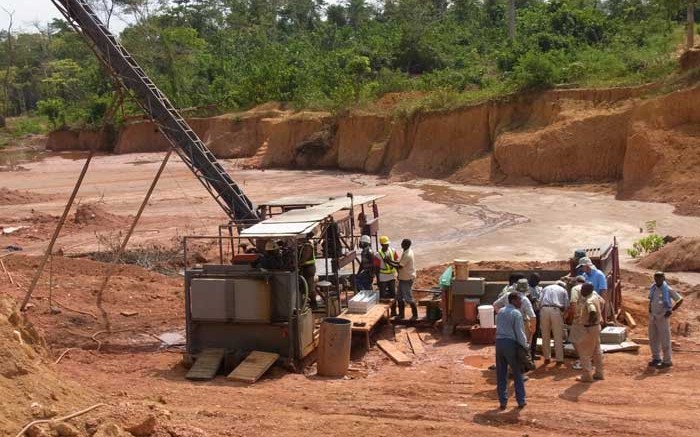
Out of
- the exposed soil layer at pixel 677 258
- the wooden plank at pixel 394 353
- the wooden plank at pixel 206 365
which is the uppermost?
the exposed soil layer at pixel 677 258

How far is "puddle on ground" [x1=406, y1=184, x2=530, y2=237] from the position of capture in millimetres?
26962

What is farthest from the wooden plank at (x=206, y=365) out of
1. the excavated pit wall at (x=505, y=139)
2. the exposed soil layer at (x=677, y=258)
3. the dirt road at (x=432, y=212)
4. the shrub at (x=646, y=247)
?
the excavated pit wall at (x=505, y=139)

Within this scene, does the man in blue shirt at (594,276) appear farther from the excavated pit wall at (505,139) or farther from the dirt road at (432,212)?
the excavated pit wall at (505,139)

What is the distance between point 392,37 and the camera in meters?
61.8

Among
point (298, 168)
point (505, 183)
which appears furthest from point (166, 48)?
point (505, 183)

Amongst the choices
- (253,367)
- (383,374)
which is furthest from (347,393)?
(253,367)

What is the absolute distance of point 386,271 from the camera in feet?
49.0

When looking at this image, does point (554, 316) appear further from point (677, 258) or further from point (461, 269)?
point (677, 258)

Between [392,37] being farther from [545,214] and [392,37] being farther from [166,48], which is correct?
[545,214]

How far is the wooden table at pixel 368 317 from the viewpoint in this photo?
43.4ft

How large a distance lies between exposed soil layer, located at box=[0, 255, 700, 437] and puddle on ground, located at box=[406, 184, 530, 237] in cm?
1178

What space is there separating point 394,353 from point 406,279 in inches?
77.1

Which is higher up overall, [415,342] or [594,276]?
[594,276]

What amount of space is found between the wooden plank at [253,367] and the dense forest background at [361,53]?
14968mm
